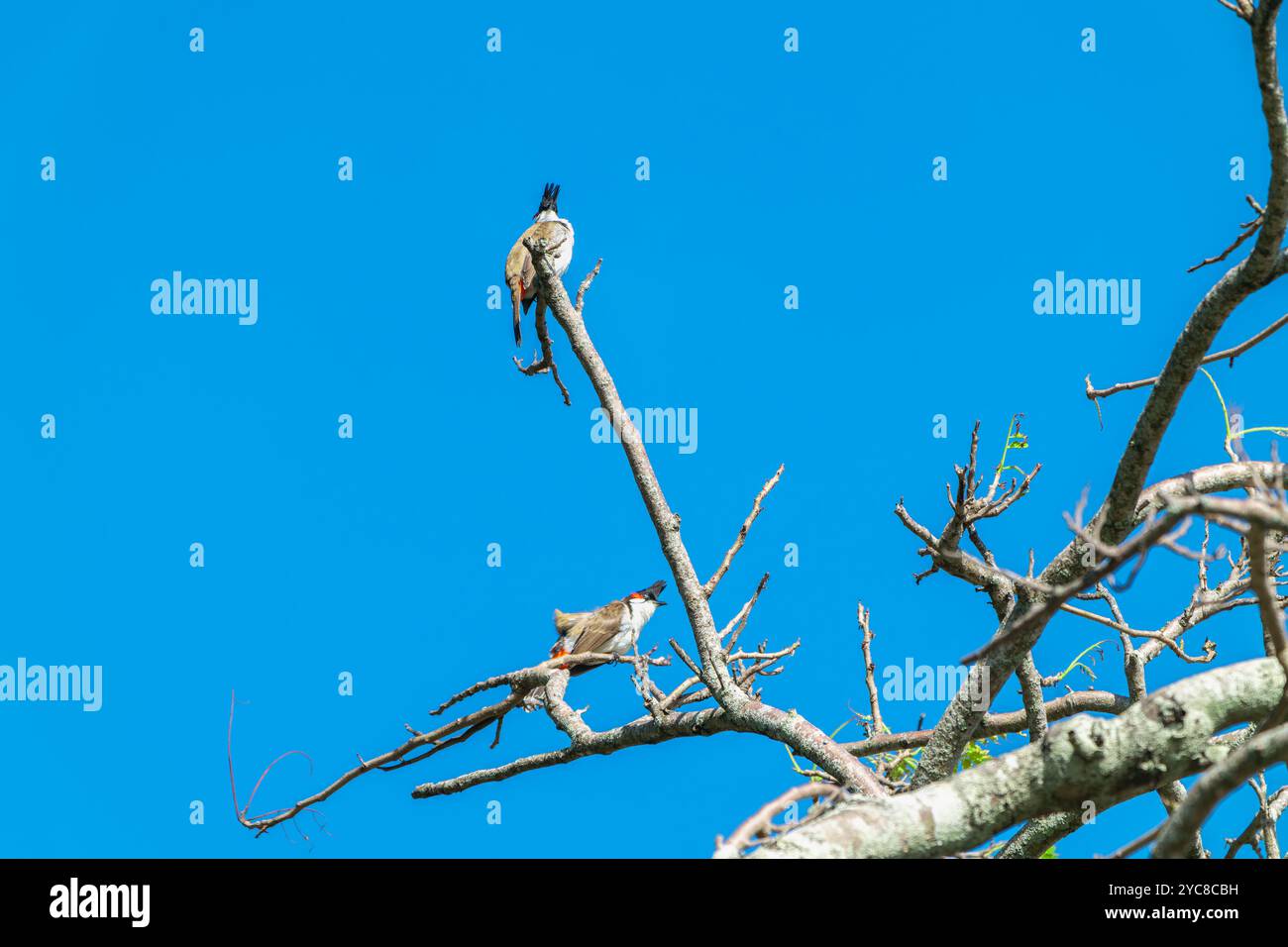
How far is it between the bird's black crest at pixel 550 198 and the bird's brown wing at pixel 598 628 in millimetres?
4595

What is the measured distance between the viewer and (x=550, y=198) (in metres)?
11.9

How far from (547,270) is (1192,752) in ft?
12.5

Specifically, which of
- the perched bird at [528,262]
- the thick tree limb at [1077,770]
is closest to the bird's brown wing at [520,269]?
the perched bird at [528,262]

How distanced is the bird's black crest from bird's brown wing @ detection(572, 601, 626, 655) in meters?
4.60

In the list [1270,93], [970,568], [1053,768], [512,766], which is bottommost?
[512,766]

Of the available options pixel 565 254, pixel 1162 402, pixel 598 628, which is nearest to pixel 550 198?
pixel 565 254

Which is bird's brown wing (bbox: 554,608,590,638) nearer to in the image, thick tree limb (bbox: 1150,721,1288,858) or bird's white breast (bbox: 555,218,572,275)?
bird's white breast (bbox: 555,218,572,275)

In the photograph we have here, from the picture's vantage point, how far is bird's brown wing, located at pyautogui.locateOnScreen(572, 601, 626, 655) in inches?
328
